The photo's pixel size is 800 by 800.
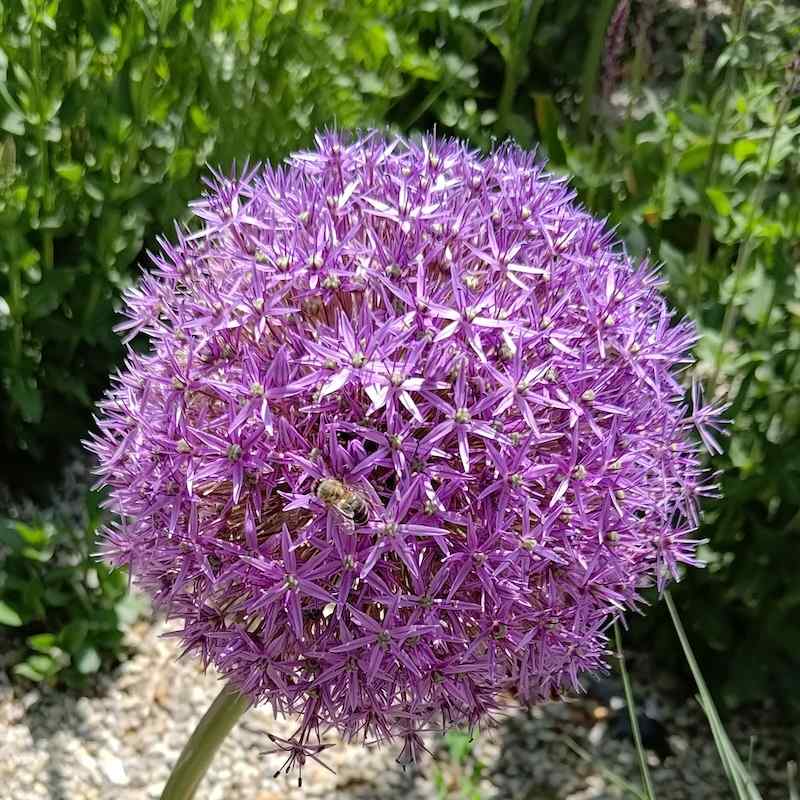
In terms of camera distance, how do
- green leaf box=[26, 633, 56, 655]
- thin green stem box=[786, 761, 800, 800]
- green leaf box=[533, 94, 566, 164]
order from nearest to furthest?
thin green stem box=[786, 761, 800, 800] < green leaf box=[26, 633, 56, 655] < green leaf box=[533, 94, 566, 164]

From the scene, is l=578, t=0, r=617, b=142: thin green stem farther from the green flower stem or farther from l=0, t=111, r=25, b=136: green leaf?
the green flower stem

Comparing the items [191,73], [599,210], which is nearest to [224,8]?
[191,73]

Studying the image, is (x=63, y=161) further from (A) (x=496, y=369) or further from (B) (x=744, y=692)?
(B) (x=744, y=692)

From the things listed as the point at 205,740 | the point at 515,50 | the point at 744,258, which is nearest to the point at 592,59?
the point at 515,50

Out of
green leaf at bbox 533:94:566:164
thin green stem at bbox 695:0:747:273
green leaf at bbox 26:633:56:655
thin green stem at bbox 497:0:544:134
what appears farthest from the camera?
thin green stem at bbox 497:0:544:134

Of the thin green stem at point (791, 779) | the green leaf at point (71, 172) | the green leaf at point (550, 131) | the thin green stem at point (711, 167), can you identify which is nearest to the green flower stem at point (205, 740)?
the thin green stem at point (791, 779)

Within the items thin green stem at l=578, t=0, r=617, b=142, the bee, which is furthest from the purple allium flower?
thin green stem at l=578, t=0, r=617, b=142

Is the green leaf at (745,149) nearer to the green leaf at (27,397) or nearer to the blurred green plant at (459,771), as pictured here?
the blurred green plant at (459,771)
